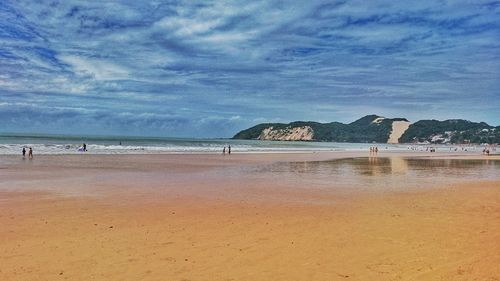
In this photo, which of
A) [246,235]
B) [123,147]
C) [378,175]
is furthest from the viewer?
[123,147]

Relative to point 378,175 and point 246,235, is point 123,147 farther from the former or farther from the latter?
point 246,235

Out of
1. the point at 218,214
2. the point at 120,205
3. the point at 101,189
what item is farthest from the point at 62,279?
the point at 101,189

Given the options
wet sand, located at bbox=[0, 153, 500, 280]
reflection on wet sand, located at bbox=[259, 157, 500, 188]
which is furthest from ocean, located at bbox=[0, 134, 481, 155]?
wet sand, located at bbox=[0, 153, 500, 280]

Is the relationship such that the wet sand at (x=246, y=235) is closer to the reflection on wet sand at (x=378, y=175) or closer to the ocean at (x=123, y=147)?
the reflection on wet sand at (x=378, y=175)

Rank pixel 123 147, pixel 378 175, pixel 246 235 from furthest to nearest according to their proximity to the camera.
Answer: pixel 123 147 < pixel 378 175 < pixel 246 235

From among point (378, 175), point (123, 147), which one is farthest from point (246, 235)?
point (123, 147)

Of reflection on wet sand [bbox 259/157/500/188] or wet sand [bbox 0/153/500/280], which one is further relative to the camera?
reflection on wet sand [bbox 259/157/500/188]

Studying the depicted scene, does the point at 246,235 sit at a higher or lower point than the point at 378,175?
lower

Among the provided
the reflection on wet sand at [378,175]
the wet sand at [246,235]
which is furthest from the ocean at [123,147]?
the wet sand at [246,235]

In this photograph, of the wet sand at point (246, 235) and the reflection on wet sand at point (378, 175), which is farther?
the reflection on wet sand at point (378, 175)

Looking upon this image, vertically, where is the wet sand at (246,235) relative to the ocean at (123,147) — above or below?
below

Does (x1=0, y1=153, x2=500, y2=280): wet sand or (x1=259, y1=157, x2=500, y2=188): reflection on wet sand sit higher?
(x1=259, y1=157, x2=500, y2=188): reflection on wet sand

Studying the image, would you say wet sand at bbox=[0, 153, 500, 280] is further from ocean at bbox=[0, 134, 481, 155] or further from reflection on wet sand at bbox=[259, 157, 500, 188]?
ocean at bbox=[0, 134, 481, 155]

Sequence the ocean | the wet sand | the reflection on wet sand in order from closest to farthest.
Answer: the wet sand < the reflection on wet sand < the ocean
